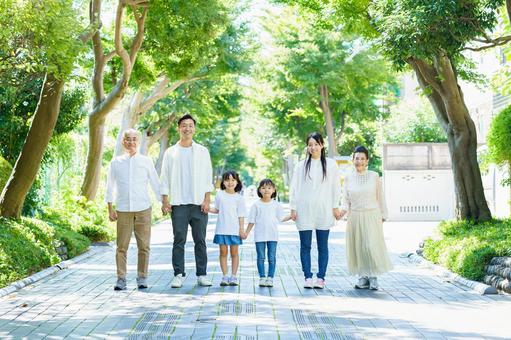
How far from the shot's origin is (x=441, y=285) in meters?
12.9

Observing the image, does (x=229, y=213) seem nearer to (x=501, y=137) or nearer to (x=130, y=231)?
(x=130, y=231)

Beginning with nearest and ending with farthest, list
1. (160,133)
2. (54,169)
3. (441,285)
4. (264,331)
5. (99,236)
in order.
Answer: (264,331) → (441,285) → (99,236) → (54,169) → (160,133)

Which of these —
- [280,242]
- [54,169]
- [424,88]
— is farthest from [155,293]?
[54,169]

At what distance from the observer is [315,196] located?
12.0m

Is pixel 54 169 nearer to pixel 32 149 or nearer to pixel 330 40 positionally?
pixel 32 149

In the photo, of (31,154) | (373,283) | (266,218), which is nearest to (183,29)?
(31,154)

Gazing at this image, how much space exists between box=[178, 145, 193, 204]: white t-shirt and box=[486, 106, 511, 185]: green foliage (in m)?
9.65

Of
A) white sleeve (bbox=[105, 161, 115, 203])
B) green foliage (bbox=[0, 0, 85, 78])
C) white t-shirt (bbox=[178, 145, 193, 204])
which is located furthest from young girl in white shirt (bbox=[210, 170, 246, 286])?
green foliage (bbox=[0, 0, 85, 78])

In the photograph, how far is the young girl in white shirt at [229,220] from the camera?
1246cm

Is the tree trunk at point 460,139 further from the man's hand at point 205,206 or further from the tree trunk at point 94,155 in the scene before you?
the tree trunk at point 94,155

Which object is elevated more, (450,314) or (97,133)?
(97,133)

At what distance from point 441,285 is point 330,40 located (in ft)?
84.5

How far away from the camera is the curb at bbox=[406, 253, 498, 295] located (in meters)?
11.7

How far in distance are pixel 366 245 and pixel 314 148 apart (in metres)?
1.43
